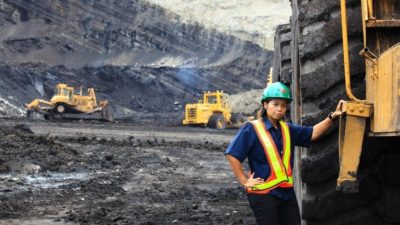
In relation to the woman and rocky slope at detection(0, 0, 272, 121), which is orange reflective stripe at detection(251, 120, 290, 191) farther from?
rocky slope at detection(0, 0, 272, 121)

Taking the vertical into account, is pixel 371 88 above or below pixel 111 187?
above

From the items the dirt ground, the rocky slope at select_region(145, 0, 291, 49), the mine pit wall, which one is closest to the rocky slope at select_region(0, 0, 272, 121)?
the rocky slope at select_region(145, 0, 291, 49)

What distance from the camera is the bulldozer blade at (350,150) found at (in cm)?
309

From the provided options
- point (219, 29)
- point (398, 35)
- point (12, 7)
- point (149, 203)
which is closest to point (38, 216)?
point (149, 203)

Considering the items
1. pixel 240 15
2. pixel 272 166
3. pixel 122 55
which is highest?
pixel 240 15

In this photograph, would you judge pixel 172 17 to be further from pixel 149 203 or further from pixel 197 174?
pixel 149 203

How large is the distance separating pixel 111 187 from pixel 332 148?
603cm

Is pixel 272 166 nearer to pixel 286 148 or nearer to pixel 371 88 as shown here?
pixel 286 148

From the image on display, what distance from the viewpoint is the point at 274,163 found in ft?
11.9

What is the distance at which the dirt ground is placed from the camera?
265 inches

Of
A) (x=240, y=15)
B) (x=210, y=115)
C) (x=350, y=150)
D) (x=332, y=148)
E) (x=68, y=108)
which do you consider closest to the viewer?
(x=350, y=150)

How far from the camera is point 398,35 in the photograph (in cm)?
320

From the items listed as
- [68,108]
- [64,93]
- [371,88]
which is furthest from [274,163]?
[64,93]

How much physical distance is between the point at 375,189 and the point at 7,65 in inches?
1945
